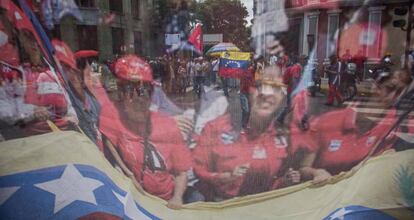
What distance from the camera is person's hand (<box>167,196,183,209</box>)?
166 cm

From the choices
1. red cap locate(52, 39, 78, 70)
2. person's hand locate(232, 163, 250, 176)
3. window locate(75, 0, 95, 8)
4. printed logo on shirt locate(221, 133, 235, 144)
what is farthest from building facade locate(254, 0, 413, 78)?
red cap locate(52, 39, 78, 70)

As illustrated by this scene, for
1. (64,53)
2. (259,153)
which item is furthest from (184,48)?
(259,153)

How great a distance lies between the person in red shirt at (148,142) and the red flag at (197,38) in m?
0.27

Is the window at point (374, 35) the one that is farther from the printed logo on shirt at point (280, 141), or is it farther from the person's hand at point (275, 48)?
the printed logo on shirt at point (280, 141)

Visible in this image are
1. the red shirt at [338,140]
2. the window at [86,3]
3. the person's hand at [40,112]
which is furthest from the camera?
the red shirt at [338,140]

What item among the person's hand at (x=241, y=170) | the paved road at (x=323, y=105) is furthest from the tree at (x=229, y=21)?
the person's hand at (x=241, y=170)

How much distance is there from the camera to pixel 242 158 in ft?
5.51

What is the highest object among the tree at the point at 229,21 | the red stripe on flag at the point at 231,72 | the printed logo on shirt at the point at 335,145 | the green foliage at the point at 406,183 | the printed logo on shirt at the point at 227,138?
the tree at the point at 229,21

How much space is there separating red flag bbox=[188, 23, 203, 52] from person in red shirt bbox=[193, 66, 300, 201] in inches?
13.8

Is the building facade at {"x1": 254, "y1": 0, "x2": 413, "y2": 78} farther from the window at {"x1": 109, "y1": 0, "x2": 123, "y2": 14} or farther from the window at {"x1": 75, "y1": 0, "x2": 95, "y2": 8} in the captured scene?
the window at {"x1": 75, "y1": 0, "x2": 95, "y2": 8}

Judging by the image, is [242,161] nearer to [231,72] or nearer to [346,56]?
[231,72]

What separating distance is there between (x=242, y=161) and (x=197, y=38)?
0.64 meters

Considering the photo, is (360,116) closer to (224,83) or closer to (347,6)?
(347,6)

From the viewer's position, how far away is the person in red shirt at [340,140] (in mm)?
1632
